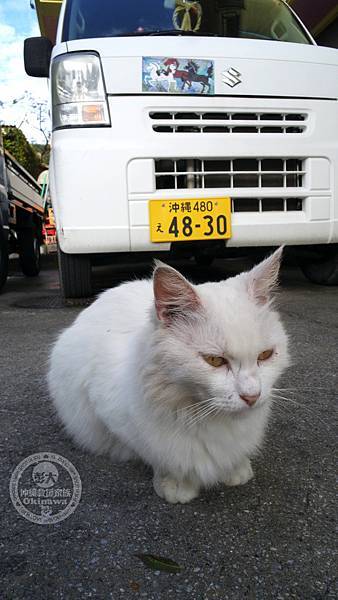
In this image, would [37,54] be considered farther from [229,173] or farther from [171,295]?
[171,295]

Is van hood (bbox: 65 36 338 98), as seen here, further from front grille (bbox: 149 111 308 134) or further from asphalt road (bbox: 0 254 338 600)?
asphalt road (bbox: 0 254 338 600)

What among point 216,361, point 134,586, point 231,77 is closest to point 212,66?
point 231,77

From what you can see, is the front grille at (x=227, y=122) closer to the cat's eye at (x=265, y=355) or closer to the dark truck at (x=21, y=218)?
the cat's eye at (x=265, y=355)

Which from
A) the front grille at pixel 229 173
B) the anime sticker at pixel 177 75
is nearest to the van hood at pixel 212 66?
the anime sticker at pixel 177 75

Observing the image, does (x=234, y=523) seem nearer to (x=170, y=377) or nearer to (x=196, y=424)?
(x=196, y=424)

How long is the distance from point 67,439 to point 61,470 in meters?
0.20

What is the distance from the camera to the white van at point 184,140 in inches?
120

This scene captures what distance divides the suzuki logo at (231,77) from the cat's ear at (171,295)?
2.47 metres

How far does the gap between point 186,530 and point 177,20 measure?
364 cm

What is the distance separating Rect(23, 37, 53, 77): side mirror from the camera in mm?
3690

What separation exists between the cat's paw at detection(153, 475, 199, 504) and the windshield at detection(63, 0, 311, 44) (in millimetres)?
3065

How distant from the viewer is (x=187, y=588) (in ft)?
3.13

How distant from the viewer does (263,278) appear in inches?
48.8

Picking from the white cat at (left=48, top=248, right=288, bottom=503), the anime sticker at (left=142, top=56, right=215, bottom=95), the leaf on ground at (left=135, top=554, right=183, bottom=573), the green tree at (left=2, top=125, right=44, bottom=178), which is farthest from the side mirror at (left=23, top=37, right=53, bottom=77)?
the green tree at (left=2, top=125, right=44, bottom=178)
